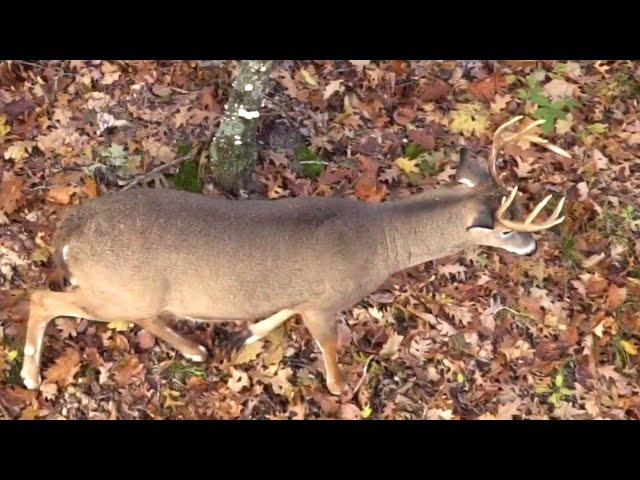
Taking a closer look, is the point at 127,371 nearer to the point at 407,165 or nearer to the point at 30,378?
the point at 30,378

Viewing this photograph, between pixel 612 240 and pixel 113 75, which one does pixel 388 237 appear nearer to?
pixel 612 240

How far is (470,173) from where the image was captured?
17.1ft

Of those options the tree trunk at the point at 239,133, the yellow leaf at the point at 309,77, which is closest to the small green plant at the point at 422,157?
the yellow leaf at the point at 309,77

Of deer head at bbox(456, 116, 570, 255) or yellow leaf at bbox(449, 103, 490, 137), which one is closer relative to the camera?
deer head at bbox(456, 116, 570, 255)

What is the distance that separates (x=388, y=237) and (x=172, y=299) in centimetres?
164

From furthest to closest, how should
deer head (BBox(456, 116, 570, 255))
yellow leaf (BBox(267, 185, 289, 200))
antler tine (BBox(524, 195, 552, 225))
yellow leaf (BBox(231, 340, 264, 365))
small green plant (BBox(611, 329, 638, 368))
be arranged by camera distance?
yellow leaf (BBox(267, 185, 289, 200)), small green plant (BBox(611, 329, 638, 368)), yellow leaf (BBox(231, 340, 264, 365)), deer head (BBox(456, 116, 570, 255)), antler tine (BBox(524, 195, 552, 225))

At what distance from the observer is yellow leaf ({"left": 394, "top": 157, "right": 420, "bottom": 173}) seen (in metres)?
6.73

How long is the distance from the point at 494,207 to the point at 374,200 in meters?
1.72

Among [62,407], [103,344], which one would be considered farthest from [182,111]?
[62,407]

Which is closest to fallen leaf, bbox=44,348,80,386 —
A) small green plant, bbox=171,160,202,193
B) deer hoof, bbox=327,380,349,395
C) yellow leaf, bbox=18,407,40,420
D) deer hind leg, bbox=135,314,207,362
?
yellow leaf, bbox=18,407,40,420

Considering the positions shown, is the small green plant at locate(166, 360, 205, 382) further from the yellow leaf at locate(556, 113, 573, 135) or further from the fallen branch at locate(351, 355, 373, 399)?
the yellow leaf at locate(556, 113, 573, 135)

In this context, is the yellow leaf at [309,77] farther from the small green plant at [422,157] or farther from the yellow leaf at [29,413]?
the yellow leaf at [29,413]

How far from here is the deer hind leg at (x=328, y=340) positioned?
5.29 metres

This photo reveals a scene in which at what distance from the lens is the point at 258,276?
4.83m
